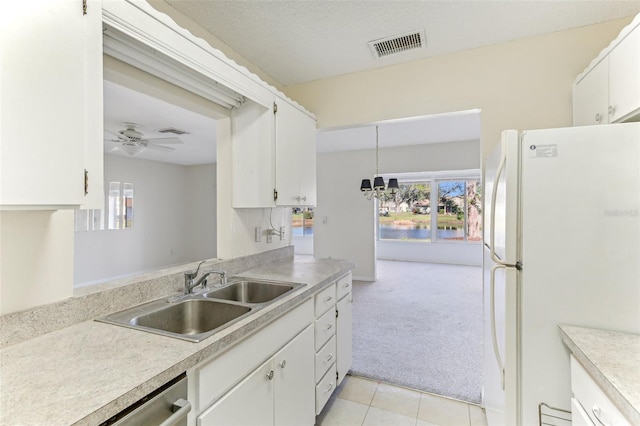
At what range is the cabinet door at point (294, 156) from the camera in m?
2.14

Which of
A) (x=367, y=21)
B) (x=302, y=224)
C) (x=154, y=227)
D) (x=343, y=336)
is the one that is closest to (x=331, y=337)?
(x=343, y=336)

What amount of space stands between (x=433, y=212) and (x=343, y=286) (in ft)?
19.6

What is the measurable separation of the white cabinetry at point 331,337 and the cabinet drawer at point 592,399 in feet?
3.98

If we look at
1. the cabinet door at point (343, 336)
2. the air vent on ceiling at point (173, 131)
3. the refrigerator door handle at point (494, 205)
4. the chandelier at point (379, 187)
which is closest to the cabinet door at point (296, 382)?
the cabinet door at point (343, 336)

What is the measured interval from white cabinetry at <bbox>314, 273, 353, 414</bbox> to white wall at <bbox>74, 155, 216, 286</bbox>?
566 cm

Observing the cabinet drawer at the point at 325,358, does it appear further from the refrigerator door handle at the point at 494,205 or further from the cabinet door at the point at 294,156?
the refrigerator door handle at the point at 494,205

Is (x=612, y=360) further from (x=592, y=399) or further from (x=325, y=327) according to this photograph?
(x=325, y=327)

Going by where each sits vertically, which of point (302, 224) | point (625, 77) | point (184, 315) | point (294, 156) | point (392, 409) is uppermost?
point (625, 77)

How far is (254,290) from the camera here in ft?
6.23

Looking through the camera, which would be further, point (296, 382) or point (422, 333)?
point (422, 333)

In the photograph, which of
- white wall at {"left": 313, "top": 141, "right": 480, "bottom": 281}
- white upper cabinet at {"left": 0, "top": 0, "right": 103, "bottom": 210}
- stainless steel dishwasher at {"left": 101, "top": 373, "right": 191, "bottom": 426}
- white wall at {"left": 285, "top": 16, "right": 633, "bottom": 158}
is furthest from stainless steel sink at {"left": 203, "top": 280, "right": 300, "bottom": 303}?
white wall at {"left": 313, "top": 141, "right": 480, "bottom": 281}

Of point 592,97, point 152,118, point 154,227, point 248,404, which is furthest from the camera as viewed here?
point 154,227

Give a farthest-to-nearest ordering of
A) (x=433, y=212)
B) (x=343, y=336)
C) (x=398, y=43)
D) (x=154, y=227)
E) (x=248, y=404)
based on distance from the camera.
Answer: (x=433, y=212)
(x=154, y=227)
(x=343, y=336)
(x=398, y=43)
(x=248, y=404)

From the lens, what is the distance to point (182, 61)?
1386 mm
